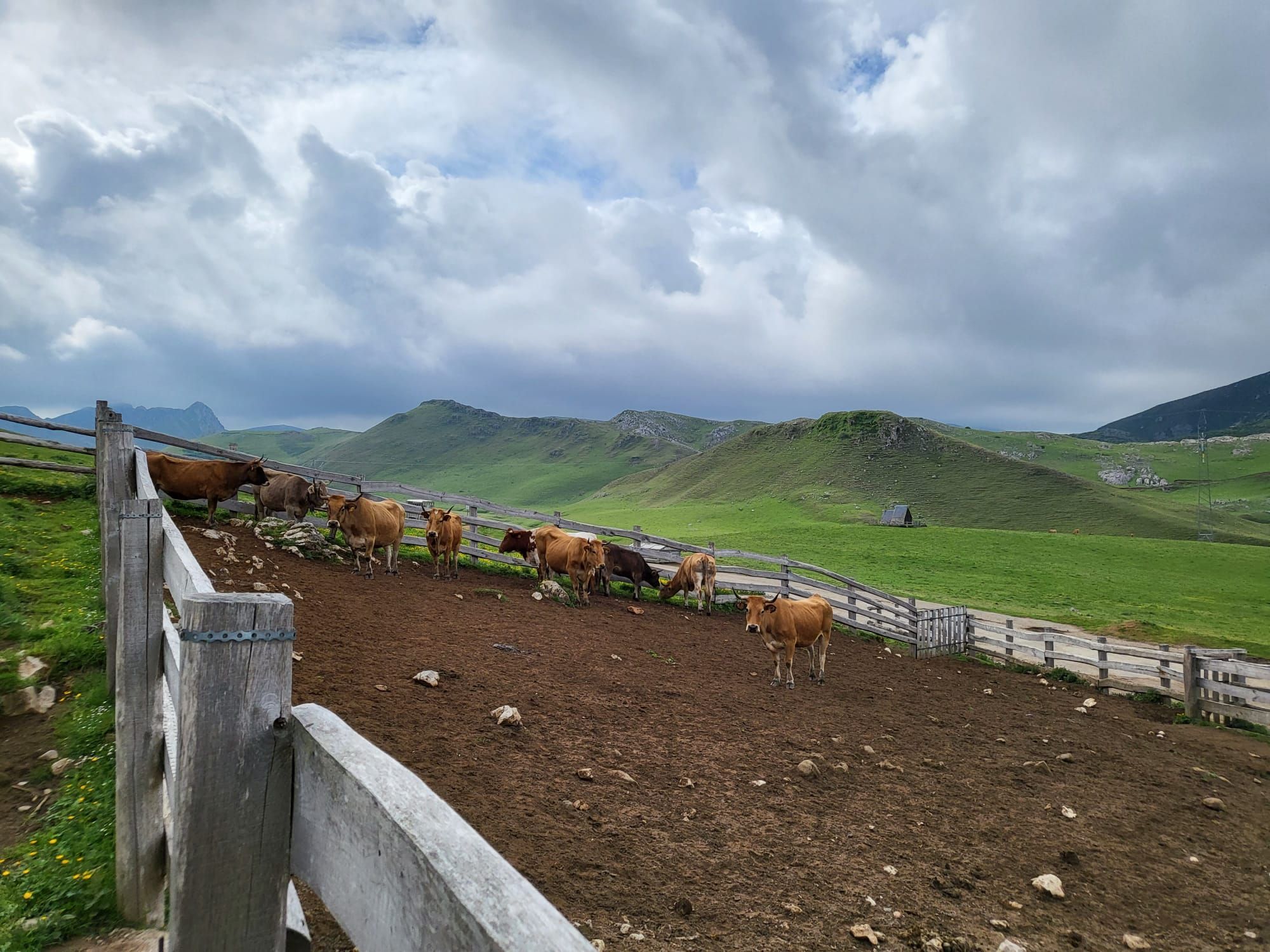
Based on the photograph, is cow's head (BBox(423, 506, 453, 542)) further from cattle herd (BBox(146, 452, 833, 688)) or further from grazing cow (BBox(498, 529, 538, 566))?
grazing cow (BBox(498, 529, 538, 566))

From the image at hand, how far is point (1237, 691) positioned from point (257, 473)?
1827cm

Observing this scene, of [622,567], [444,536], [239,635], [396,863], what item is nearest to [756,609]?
[622,567]

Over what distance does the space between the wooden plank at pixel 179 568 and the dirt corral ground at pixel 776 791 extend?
6.61 feet

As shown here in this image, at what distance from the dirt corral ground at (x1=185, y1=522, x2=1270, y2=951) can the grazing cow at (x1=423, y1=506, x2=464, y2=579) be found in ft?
8.82

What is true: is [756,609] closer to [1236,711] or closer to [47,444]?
[1236,711]

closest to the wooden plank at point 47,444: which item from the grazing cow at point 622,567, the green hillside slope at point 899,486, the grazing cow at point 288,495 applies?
the grazing cow at point 288,495

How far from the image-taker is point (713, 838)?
5191 millimetres

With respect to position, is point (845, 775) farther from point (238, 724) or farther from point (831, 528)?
point (831, 528)

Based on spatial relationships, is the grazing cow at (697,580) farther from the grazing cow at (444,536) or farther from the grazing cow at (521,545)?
the grazing cow at (444,536)

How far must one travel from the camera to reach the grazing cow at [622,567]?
16.5 meters

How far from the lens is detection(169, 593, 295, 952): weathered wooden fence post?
1.39m

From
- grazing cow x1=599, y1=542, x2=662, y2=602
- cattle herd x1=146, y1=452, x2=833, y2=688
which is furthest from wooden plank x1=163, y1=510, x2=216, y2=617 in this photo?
grazing cow x1=599, y1=542, x2=662, y2=602

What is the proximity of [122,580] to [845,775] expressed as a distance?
6.53 meters

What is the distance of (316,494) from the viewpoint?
14648 millimetres
